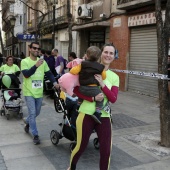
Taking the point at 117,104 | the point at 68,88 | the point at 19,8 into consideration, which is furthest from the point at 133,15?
the point at 19,8

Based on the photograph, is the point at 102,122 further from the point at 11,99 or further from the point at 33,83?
the point at 11,99

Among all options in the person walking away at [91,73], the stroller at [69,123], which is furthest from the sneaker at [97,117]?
the stroller at [69,123]

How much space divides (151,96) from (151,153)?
6471 millimetres

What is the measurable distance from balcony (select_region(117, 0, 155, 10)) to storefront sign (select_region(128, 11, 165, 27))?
1.34ft

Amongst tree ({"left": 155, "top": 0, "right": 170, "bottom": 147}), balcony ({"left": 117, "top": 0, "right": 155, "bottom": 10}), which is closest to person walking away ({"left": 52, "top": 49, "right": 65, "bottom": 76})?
balcony ({"left": 117, "top": 0, "right": 155, "bottom": 10})

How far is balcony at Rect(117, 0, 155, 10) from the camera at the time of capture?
34.6 feet

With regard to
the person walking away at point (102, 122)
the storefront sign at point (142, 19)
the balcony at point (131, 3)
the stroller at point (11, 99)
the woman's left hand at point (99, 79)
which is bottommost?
the stroller at point (11, 99)

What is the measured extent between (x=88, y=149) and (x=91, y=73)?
2.08m

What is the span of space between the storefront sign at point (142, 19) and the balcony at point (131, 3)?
41 cm

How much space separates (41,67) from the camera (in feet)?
17.5

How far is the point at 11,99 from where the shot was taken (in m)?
7.53

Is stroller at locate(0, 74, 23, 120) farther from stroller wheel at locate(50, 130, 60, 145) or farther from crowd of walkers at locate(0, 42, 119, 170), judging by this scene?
crowd of walkers at locate(0, 42, 119, 170)

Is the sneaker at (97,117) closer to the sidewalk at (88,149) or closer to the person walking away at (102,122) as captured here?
the person walking away at (102,122)

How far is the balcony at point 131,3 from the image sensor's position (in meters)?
10.5
